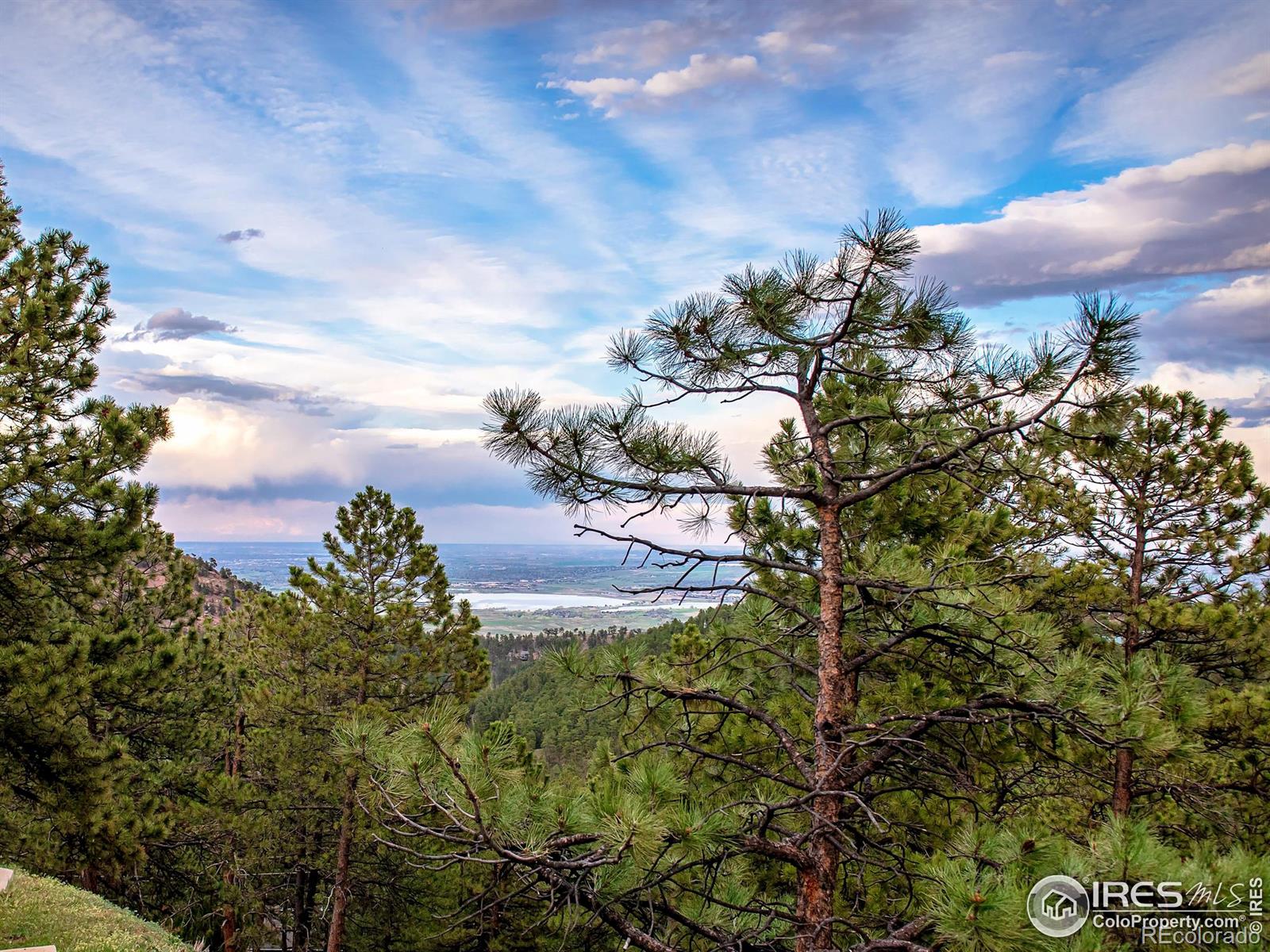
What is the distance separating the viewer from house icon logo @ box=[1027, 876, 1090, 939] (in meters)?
2.47

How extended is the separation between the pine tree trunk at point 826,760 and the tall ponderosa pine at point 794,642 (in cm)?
1

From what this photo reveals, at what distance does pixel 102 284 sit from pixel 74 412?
1640mm

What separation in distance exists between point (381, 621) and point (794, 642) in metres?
9.39

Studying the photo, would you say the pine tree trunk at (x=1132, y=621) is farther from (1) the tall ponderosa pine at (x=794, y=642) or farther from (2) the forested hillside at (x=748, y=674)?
(1) the tall ponderosa pine at (x=794, y=642)

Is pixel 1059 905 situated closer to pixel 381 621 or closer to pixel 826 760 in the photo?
pixel 826 760

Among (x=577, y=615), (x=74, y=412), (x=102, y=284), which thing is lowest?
(x=577, y=615)

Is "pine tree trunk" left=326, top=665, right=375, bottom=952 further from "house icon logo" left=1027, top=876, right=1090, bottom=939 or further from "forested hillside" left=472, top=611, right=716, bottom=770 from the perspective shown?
"house icon logo" left=1027, top=876, right=1090, bottom=939

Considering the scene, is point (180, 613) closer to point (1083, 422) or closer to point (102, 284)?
point (102, 284)

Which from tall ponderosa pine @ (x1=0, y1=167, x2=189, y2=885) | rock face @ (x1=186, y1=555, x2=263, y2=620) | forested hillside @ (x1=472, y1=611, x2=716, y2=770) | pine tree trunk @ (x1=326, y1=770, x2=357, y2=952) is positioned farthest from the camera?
rock face @ (x1=186, y1=555, x2=263, y2=620)

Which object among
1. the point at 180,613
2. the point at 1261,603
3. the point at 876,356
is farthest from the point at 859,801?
the point at 180,613

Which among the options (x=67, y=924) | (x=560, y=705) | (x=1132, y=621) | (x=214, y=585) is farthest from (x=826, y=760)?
(x=214, y=585)

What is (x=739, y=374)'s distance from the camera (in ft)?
14.1

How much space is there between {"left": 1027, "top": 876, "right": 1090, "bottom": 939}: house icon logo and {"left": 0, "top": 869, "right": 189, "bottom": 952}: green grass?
6.19m

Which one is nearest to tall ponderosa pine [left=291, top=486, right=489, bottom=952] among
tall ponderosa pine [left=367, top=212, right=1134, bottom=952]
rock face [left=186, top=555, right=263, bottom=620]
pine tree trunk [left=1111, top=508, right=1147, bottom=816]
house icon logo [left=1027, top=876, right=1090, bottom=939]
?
tall ponderosa pine [left=367, top=212, right=1134, bottom=952]
